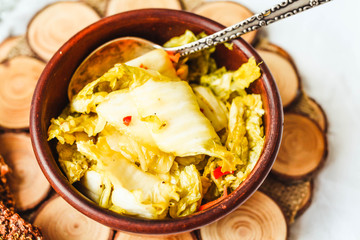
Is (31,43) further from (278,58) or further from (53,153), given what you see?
(278,58)

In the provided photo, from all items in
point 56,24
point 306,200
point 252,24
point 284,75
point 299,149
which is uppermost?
point 252,24

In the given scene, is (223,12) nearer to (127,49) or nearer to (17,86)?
(127,49)

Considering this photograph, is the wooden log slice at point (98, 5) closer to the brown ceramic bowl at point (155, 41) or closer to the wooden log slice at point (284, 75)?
the brown ceramic bowl at point (155, 41)

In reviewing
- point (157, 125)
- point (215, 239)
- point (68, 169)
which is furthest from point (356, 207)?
point (68, 169)

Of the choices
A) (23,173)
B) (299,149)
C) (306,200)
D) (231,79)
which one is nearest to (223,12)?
(231,79)

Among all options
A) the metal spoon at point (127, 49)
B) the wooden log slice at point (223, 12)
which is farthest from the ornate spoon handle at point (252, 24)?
the wooden log slice at point (223, 12)
